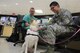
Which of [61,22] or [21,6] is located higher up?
[21,6]

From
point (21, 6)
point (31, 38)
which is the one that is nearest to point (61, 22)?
point (31, 38)

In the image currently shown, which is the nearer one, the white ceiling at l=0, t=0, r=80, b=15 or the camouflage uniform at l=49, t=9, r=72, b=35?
the camouflage uniform at l=49, t=9, r=72, b=35

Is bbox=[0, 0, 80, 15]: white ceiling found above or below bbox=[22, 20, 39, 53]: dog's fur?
above

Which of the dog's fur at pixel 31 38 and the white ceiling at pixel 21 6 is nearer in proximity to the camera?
the dog's fur at pixel 31 38

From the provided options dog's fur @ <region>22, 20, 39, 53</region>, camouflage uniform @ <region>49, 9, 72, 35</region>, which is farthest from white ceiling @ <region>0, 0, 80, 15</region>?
dog's fur @ <region>22, 20, 39, 53</region>

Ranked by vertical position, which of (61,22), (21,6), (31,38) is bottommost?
(31,38)

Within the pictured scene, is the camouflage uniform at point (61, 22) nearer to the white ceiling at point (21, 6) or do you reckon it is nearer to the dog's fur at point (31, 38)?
the dog's fur at point (31, 38)

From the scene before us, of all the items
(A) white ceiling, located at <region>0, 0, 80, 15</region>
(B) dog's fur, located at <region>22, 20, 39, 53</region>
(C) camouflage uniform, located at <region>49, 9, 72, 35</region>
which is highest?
(A) white ceiling, located at <region>0, 0, 80, 15</region>

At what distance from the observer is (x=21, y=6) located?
6.71 metres

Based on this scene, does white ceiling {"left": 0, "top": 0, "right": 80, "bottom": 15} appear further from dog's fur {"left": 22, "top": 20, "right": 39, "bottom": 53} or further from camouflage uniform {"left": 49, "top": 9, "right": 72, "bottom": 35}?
dog's fur {"left": 22, "top": 20, "right": 39, "bottom": 53}

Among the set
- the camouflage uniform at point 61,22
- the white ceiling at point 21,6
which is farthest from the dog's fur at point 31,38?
the white ceiling at point 21,6

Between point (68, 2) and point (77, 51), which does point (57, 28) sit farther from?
point (68, 2)

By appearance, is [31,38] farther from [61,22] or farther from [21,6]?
[21,6]

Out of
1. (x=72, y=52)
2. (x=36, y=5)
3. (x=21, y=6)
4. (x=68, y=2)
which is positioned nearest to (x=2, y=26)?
Answer: (x=21, y=6)
